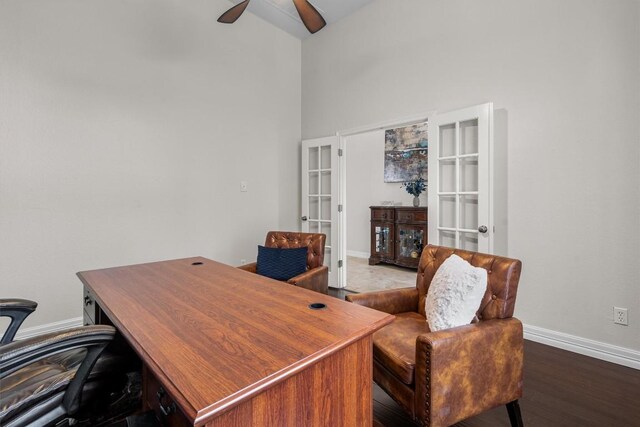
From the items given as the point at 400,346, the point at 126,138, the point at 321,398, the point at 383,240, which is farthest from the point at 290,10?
the point at 321,398

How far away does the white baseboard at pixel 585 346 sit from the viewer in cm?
219

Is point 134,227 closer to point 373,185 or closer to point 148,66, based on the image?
point 148,66

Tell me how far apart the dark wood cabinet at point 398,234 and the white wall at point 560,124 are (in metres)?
2.33

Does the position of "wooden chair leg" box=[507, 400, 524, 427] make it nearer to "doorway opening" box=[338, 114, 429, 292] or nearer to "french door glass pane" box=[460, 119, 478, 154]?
"french door glass pane" box=[460, 119, 478, 154]

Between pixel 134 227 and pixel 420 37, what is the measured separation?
141 inches

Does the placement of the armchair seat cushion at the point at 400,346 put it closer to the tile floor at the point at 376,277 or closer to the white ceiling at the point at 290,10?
the tile floor at the point at 376,277

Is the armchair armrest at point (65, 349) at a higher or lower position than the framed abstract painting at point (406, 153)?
lower

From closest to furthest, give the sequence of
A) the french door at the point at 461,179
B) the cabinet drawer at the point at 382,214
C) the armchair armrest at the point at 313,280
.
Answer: the armchair armrest at the point at 313,280
the french door at the point at 461,179
the cabinet drawer at the point at 382,214

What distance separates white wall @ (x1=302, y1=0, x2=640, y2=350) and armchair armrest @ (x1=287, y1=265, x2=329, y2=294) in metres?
1.71

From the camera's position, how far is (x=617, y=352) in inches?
88.1

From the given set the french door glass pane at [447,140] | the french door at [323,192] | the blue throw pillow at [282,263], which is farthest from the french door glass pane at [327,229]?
the french door glass pane at [447,140]

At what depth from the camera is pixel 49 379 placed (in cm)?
111

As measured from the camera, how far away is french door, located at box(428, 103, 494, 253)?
2693 millimetres

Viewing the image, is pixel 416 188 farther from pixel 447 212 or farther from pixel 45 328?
pixel 45 328
